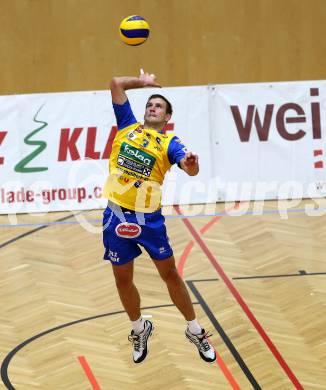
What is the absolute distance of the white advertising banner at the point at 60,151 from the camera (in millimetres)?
19844

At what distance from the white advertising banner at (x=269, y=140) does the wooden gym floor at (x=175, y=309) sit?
20.3 inches

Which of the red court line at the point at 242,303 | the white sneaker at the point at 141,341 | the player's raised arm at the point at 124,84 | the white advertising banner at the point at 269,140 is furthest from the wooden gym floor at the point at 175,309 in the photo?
the player's raised arm at the point at 124,84

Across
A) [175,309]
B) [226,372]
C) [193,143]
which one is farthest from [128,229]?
[193,143]

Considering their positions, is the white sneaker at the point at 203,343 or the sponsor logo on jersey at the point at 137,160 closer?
the sponsor logo on jersey at the point at 137,160

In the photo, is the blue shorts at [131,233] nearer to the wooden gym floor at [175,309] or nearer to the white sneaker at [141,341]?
the white sneaker at [141,341]

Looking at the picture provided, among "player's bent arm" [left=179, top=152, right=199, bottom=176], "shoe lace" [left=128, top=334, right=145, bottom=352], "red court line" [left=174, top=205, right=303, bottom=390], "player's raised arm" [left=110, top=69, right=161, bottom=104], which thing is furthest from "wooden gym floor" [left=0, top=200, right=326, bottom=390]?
"player's raised arm" [left=110, top=69, right=161, bottom=104]

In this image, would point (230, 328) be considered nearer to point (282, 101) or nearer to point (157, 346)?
point (157, 346)

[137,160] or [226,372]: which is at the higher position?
[137,160]

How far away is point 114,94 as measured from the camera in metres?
11.8

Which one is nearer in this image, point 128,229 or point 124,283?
point 128,229

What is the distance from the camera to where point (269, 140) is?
67.5ft

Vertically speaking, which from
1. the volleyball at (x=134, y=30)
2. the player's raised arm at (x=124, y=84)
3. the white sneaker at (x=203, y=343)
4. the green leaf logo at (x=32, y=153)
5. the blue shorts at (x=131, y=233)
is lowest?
the white sneaker at (x=203, y=343)

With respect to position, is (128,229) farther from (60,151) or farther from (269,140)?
(269,140)

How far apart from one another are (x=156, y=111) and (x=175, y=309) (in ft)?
16.1
